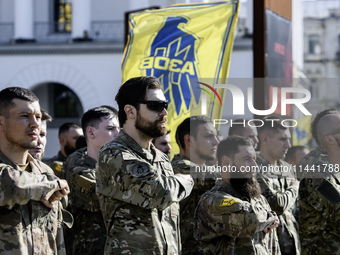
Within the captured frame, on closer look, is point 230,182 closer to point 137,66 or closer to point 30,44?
point 137,66

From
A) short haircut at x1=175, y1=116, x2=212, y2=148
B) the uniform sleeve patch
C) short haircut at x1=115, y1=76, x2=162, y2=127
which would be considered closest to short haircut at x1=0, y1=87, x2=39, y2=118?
short haircut at x1=115, y1=76, x2=162, y2=127

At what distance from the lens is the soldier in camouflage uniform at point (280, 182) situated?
16.5 feet

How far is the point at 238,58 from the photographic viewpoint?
2216cm

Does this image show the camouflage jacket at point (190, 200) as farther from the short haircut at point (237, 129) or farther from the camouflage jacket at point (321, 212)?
the short haircut at point (237, 129)

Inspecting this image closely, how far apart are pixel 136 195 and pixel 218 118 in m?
2.77

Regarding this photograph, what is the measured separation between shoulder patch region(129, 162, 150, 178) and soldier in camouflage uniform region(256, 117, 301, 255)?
169 cm

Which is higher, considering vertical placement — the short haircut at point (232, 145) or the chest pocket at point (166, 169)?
the short haircut at point (232, 145)

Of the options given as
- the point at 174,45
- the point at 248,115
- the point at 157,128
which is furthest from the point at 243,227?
the point at 174,45

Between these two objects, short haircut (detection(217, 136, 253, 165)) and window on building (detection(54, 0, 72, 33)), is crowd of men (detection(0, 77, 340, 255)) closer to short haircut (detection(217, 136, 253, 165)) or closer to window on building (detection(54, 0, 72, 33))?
short haircut (detection(217, 136, 253, 165))

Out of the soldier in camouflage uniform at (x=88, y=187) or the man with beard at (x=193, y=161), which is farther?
the man with beard at (x=193, y=161)

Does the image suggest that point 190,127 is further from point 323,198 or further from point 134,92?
point 134,92

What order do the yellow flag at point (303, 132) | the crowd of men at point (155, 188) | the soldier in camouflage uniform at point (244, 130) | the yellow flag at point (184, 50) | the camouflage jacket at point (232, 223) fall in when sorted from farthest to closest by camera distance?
the yellow flag at point (303, 132) < the yellow flag at point (184, 50) < the soldier in camouflage uniform at point (244, 130) < the camouflage jacket at point (232, 223) < the crowd of men at point (155, 188)

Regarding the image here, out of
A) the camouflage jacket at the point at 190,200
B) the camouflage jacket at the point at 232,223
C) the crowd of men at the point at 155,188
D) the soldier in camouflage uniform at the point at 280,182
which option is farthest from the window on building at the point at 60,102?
the camouflage jacket at the point at 232,223

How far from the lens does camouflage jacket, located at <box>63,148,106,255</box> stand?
15.7 feet
